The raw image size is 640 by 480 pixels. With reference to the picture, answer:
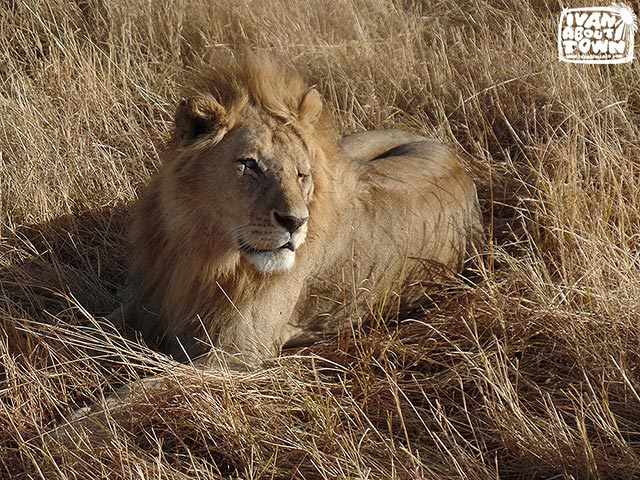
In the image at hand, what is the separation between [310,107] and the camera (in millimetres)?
3684

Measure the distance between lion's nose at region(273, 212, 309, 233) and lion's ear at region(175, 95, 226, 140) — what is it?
444 millimetres

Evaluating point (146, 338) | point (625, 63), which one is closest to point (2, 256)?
point (146, 338)

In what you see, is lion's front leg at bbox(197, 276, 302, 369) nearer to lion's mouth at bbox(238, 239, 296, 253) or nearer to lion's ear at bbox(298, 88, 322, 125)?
lion's mouth at bbox(238, 239, 296, 253)

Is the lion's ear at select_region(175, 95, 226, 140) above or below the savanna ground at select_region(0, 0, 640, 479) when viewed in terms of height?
above

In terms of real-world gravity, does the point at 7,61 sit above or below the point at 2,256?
above

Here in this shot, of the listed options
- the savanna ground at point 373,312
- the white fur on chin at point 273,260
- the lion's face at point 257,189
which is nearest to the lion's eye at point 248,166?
the lion's face at point 257,189

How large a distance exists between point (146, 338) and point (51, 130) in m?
1.76

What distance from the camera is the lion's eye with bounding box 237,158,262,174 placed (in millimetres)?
3432

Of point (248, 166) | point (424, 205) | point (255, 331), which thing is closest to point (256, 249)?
point (248, 166)

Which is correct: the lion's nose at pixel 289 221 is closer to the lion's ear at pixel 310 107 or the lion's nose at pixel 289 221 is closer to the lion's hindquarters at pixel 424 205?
the lion's ear at pixel 310 107

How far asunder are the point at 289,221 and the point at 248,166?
10.9 inches

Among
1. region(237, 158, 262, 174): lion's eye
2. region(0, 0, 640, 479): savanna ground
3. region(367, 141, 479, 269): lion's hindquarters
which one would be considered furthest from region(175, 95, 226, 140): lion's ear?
region(367, 141, 479, 269): lion's hindquarters

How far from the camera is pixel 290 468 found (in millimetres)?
3211

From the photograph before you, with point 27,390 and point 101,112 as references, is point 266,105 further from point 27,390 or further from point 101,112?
point 101,112
